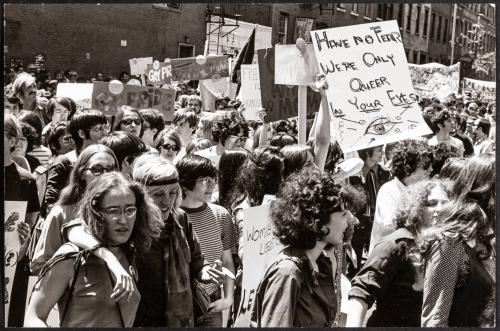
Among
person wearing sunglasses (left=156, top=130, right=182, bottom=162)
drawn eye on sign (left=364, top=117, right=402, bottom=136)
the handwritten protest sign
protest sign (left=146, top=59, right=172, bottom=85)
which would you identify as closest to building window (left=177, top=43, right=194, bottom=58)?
protest sign (left=146, top=59, right=172, bottom=85)

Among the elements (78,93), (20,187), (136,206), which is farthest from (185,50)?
(136,206)

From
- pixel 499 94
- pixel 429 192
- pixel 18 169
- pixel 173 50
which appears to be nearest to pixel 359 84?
pixel 499 94

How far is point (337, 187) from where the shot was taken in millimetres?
3275

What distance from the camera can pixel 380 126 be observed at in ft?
16.1

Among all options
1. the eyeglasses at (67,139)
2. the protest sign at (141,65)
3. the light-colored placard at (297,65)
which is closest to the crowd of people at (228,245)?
the eyeglasses at (67,139)

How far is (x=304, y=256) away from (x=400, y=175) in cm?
215

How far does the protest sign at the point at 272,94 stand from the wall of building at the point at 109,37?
147 inches

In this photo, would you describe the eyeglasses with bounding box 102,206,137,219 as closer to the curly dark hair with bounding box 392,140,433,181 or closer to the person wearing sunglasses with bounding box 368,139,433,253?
the person wearing sunglasses with bounding box 368,139,433,253

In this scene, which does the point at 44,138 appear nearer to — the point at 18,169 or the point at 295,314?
the point at 18,169

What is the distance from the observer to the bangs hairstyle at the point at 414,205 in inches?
135

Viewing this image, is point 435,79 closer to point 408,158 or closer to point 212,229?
point 408,158

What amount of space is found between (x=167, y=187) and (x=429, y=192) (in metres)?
1.30

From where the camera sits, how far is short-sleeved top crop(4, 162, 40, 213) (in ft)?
13.8

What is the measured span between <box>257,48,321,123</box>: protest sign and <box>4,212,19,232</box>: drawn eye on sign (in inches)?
111
